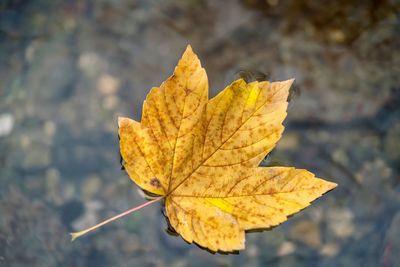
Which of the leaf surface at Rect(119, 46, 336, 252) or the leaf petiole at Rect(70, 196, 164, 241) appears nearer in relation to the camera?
the leaf surface at Rect(119, 46, 336, 252)

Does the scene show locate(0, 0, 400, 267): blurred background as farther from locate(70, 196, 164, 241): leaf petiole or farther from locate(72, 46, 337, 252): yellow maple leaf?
locate(72, 46, 337, 252): yellow maple leaf

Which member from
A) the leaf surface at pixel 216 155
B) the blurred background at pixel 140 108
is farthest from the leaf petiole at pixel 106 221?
the leaf surface at pixel 216 155

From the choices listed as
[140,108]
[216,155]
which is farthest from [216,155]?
[140,108]

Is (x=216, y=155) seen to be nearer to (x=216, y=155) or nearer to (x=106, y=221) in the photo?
(x=216, y=155)

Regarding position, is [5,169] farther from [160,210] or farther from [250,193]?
[250,193]

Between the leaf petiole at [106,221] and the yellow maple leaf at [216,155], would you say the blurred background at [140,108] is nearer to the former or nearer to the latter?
the leaf petiole at [106,221]

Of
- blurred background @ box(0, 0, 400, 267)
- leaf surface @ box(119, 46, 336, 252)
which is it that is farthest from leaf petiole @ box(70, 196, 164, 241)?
leaf surface @ box(119, 46, 336, 252)

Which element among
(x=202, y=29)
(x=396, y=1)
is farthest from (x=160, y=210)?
(x=396, y=1)
